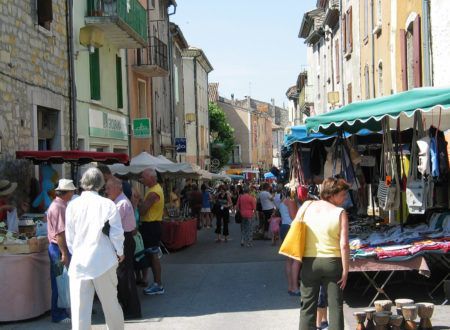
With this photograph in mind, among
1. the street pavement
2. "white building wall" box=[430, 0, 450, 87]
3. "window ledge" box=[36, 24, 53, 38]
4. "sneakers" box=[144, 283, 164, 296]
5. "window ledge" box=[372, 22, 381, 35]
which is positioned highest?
"window ledge" box=[372, 22, 381, 35]

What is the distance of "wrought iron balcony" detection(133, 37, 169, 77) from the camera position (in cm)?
2449

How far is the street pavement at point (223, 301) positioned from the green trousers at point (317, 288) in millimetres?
1577

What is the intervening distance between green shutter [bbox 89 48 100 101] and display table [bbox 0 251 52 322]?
10559 mm

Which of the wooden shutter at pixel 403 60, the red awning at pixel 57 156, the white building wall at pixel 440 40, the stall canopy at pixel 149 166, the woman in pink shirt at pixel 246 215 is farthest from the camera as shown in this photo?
the woman in pink shirt at pixel 246 215

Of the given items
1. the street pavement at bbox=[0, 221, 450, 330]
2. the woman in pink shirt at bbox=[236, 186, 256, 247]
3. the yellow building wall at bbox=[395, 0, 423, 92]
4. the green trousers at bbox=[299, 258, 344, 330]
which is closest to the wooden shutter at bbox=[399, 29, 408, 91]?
the yellow building wall at bbox=[395, 0, 423, 92]

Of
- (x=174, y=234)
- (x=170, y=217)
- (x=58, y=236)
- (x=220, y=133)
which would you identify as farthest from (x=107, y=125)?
(x=220, y=133)

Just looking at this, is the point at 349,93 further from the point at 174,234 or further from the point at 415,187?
the point at 415,187

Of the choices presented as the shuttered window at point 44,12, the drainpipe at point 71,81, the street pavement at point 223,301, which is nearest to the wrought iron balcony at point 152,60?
the drainpipe at point 71,81

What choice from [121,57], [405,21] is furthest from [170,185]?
[405,21]

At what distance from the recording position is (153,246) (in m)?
10.3

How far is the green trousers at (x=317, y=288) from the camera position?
242 inches

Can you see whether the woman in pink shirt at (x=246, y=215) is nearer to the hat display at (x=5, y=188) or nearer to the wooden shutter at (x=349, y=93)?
the hat display at (x=5, y=188)

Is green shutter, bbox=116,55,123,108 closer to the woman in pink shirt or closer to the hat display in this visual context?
the woman in pink shirt

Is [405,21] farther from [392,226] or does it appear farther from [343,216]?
[343,216]
